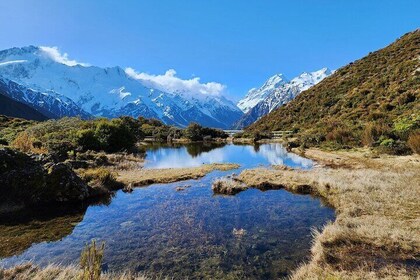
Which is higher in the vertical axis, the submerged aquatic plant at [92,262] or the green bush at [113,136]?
the green bush at [113,136]

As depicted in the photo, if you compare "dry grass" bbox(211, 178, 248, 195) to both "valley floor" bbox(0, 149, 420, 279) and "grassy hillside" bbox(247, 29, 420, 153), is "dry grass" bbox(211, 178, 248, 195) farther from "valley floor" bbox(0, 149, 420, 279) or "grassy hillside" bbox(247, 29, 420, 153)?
"grassy hillside" bbox(247, 29, 420, 153)

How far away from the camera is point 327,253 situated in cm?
1048

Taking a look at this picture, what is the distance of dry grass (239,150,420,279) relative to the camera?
9.25 m

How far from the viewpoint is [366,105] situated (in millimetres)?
68375

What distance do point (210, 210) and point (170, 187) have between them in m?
7.25

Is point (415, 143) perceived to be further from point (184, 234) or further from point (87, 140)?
point (87, 140)

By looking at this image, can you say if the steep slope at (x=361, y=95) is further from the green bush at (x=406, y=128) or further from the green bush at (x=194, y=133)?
the green bush at (x=194, y=133)

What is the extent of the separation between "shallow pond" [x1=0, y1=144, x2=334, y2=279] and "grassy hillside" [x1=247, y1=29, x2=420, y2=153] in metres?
22.0

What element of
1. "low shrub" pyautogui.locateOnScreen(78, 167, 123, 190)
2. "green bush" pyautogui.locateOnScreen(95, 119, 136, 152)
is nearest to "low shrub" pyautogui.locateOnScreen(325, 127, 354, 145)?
"low shrub" pyautogui.locateOnScreen(78, 167, 123, 190)

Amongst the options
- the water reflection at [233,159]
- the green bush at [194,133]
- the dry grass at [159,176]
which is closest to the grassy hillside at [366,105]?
the water reflection at [233,159]

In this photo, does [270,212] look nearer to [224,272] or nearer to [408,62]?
[224,272]

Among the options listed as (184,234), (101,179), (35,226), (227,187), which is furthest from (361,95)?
(35,226)

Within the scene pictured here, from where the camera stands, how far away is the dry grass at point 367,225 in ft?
30.3

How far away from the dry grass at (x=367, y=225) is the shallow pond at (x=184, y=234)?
42.4 inches
